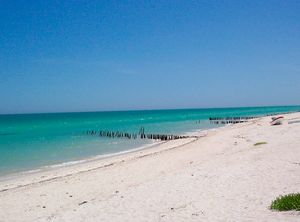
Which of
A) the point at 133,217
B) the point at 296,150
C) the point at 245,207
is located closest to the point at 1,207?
the point at 133,217

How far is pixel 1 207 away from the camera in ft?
28.8

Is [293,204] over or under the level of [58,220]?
over

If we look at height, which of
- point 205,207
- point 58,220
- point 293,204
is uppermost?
point 293,204

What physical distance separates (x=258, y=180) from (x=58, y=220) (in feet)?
22.7

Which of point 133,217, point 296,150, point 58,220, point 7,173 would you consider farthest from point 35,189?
point 296,150

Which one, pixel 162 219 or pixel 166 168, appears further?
pixel 166 168

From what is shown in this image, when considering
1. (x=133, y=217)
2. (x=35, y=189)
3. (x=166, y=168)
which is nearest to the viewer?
(x=133, y=217)

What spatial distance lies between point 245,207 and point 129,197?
393cm

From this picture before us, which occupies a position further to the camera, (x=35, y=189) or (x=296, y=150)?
(x=296, y=150)

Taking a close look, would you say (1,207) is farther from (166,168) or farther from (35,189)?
(166,168)

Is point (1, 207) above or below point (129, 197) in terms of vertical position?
below

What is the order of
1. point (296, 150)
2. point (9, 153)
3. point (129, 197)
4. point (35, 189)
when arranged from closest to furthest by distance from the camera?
1. point (129, 197)
2. point (35, 189)
3. point (296, 150)
4. point (9, 153)

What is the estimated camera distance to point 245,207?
5.90 meters

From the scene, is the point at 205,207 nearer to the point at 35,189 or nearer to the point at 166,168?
the point at 166,168
